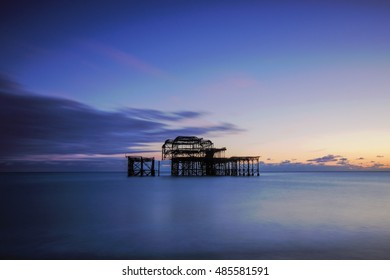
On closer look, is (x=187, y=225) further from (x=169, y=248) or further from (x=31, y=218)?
(x=31, y=218)

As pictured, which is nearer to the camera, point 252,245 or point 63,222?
point 252,245

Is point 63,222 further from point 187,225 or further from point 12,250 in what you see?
point 187,225

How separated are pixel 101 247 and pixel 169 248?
2160 millimetres

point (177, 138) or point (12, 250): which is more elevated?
point (177, 138)

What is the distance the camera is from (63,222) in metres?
14.7
